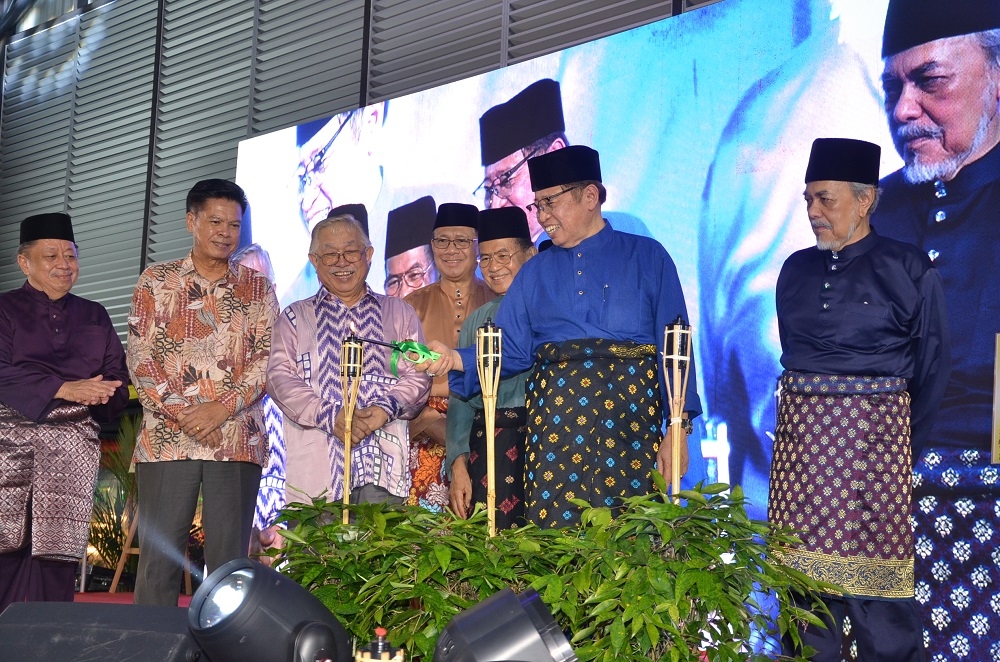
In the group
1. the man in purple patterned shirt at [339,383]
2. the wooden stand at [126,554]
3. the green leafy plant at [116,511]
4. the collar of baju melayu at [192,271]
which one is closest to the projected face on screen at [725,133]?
the man in purple patterned shirt at [339,383]

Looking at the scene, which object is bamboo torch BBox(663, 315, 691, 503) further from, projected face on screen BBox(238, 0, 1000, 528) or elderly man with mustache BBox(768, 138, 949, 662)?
projected face on screen BBox(238, 0, 1000, 528)

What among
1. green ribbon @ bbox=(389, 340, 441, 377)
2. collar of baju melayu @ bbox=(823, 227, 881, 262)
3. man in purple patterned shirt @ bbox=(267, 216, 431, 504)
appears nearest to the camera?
green ribbon @ bbox=(389, 340, 441, 377)

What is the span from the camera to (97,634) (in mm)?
1933

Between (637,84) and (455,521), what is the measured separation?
2.69 meters

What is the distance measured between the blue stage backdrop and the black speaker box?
2376 millimetres

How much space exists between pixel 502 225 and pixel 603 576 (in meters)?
2.44

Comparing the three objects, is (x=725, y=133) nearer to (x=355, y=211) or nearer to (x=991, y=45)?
(x=991, y=45)

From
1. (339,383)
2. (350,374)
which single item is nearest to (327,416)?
(339,383)

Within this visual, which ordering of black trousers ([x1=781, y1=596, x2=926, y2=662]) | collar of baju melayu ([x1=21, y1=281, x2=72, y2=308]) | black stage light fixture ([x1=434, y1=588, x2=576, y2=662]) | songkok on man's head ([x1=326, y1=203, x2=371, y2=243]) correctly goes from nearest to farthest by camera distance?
black stage light fixture ([x1=434, y1=588, x2=576, y2=662]), black trousers ([x1=781, y1=596, x2=926, y2=662]), collar of baju melayu ([x1=21, y1=281, x2=72, y2=308]), songkok on man's head ([x1=326, y1=203, x2=371, y2=243])

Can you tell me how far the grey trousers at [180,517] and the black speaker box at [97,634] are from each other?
155cm

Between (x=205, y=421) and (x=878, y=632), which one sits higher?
(x=205, y=421)

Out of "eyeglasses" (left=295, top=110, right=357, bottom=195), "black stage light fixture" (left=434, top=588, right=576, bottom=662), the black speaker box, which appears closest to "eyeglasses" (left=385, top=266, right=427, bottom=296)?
"eyeglasses" (left=295, top=110, right=357, bottom=195)

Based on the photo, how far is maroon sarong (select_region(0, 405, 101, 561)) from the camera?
3.84 m

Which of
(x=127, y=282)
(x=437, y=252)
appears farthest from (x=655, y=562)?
(x=127, y=282)
